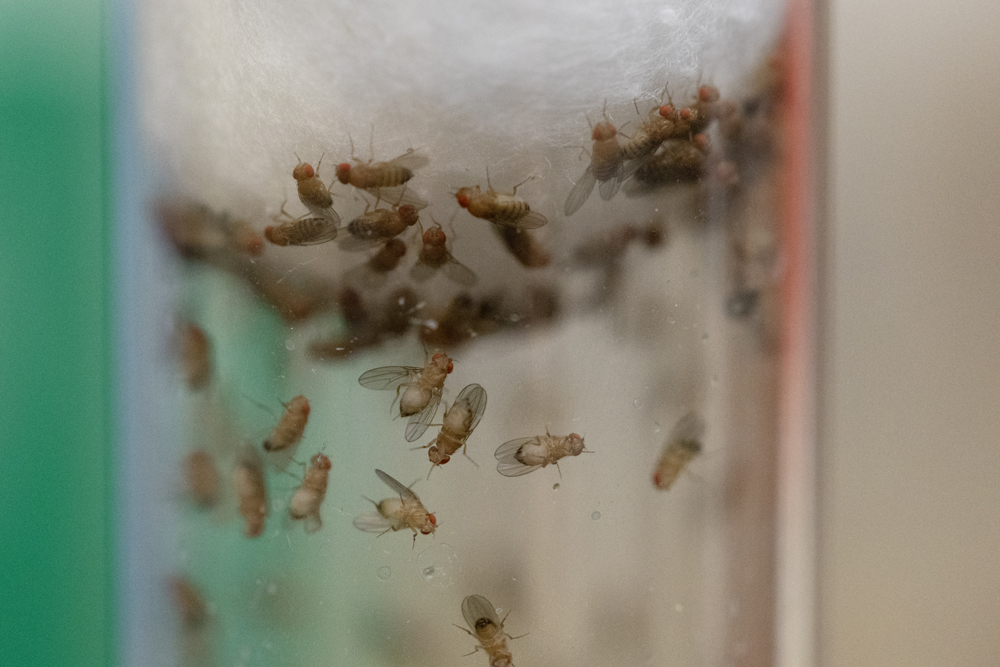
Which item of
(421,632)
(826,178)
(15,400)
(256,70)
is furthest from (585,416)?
(15,400)

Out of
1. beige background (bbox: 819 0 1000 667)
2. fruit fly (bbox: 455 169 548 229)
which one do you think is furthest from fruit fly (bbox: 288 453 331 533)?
beige background (bbox: 819 0 1000 667)

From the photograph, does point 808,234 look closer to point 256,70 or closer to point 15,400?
point 256,70

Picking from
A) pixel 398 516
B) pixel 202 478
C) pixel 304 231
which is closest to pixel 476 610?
pixel 398 516

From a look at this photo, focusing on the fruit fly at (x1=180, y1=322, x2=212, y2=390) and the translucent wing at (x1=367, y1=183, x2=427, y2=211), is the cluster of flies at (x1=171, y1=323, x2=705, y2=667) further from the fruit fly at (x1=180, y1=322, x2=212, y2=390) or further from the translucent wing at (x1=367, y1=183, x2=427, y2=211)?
Result: the translucent wing at (x1=367, y1=183, x2=427, y2=211)

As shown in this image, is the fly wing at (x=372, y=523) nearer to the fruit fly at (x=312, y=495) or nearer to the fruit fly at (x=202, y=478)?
the fruit fly at (x=312, y=495)

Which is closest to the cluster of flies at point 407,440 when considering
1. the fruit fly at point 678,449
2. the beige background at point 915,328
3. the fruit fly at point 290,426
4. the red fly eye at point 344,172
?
the fruit fly at point 290,426

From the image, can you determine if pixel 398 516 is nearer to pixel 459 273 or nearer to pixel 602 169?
pixel 459 273
